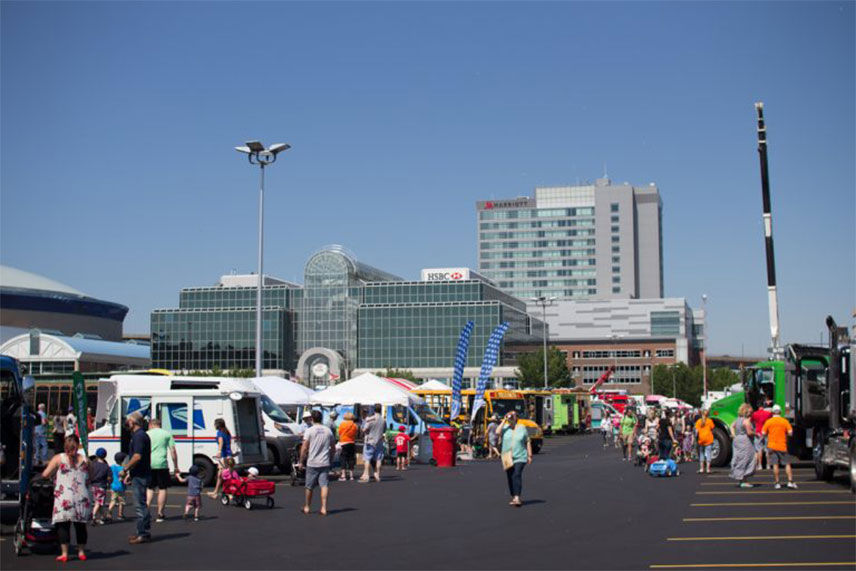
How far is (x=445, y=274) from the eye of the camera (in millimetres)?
113062

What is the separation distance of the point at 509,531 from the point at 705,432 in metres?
13.1

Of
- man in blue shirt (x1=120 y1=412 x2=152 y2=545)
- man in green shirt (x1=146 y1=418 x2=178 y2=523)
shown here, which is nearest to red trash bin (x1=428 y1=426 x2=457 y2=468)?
man in green shirt (x1=146 y1=418 x2=178 y2=523)

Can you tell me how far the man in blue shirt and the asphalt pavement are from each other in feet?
1.22

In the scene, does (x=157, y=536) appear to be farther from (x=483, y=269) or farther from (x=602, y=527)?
(x=483, y=269)

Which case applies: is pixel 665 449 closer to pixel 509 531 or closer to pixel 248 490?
pixel 248 490

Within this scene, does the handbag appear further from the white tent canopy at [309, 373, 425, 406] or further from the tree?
the tree

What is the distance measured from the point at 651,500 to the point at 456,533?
5.89 m

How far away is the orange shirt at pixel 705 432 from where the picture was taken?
1024 inches

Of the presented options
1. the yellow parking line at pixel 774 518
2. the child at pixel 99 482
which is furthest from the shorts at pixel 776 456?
the child at pixel 99 482

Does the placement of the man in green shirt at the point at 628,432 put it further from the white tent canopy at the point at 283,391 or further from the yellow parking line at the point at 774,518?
the yellow parking line at the point at 774,518

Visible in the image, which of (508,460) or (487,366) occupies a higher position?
(487,366)

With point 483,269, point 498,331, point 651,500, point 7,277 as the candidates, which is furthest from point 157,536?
point 483,269

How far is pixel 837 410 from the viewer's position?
2167 cm

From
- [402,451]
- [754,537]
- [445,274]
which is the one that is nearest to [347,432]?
[402,451]
